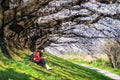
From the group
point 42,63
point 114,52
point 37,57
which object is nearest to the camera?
point 37,57

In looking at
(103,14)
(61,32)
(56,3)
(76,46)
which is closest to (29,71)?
(103,14)

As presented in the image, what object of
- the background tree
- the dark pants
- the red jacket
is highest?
the background tree

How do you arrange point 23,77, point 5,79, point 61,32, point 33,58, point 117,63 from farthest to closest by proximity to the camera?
point 117,63
point 61,32
point 33,58
point 23,77
point 5,79

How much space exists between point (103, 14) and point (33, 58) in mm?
6002

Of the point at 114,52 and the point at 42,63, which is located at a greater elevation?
the point at 114,52

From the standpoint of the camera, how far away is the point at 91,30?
27.6m

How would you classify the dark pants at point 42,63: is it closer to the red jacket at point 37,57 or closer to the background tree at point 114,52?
the red jacket at point 37,57

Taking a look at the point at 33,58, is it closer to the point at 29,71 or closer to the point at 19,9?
the point at 29,71

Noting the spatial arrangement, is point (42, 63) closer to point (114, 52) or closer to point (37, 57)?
point (37, 57)

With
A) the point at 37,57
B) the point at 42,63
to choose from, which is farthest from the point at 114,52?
the point at 37,57

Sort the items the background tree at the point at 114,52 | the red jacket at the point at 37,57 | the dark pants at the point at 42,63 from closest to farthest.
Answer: the red jacket at the point at 37,57, the dark pants at the point at 42,63, the background tree at the point at 114,52

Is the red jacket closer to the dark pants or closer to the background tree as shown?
the dark pants

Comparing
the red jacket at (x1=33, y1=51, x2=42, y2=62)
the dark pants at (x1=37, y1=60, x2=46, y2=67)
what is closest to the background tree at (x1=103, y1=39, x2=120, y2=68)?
the dark pants at (x1=37, y1=60, x2=46, y2=67)

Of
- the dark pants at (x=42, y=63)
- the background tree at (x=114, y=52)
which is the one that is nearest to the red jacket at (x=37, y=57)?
the dark pants at (x=42, y=63)
